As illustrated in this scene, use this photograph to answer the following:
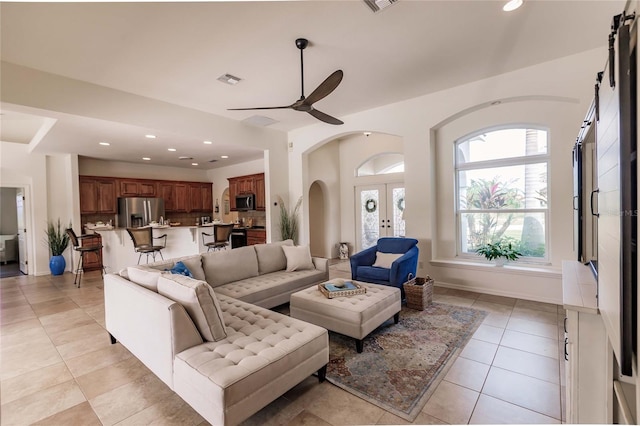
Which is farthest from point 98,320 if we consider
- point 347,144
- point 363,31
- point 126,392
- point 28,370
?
point 347,144

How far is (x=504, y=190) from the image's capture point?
459 centimetres

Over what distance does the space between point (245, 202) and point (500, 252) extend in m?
6.39

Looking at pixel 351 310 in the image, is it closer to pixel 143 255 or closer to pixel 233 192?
pixel 143 255

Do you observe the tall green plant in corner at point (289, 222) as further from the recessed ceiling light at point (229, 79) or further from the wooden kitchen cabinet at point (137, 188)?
the wooden kitchen cabinet at point (137, 188)

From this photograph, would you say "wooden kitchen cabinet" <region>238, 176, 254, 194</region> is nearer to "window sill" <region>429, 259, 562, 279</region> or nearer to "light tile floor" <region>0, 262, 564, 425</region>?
"light tile floor" <region>0, 262, 564, 425</region>

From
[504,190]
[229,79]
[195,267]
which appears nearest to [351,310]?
[195,267]

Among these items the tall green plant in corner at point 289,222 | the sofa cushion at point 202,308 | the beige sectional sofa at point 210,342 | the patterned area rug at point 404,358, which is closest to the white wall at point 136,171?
the tall green plant in corner at point 289,222

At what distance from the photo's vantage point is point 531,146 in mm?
4320

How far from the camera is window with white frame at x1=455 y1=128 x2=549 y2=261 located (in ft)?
14.1

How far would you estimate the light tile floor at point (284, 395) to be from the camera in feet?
6.28

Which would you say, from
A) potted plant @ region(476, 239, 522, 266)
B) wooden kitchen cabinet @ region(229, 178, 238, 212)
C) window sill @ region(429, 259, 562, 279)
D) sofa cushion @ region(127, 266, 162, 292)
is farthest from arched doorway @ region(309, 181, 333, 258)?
sofa cushion @ region(127, 266, 162, 292)

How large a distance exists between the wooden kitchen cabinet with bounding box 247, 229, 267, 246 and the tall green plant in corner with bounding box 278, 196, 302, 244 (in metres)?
1.36

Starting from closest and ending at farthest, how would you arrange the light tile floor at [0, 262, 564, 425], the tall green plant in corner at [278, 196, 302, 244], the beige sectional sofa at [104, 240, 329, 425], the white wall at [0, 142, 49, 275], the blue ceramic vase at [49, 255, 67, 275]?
the beige sectional sofa at [104, 240, 329, 425] < the light tile floor at [0, 262, 564, 425] < the white wall at [0, 142, 49, 275] < the blue ceramic vase at [49, 255, 67, 275] < the tall green plant in corner at [278, 196, 302, 244]

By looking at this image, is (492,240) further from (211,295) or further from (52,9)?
(52,9)
